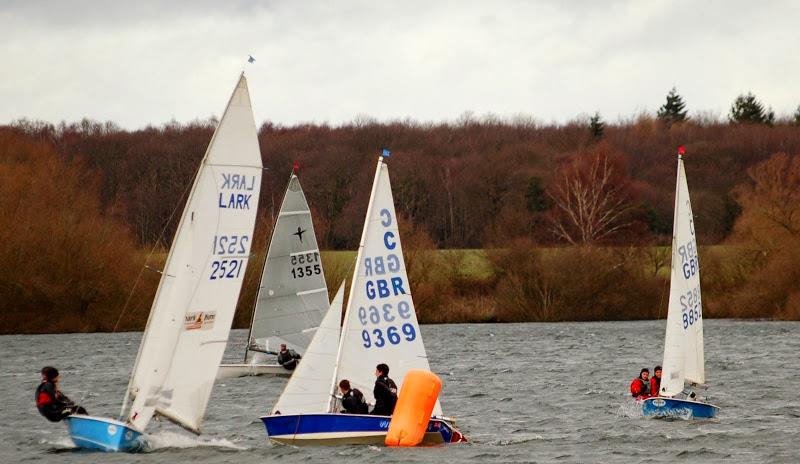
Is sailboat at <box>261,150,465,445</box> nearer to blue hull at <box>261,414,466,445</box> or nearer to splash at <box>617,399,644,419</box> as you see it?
blue hull at <box>261,414,466,445</box>

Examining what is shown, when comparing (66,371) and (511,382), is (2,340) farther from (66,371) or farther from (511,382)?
(511,382)

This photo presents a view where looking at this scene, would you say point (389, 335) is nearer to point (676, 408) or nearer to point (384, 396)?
point (384, 396)

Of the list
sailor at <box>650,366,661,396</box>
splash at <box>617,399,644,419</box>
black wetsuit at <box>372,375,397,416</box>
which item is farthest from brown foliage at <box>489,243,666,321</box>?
black wetsuit at <box>372,375,397,416</box>

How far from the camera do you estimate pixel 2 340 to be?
180 feet

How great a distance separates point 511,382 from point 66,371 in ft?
44.5

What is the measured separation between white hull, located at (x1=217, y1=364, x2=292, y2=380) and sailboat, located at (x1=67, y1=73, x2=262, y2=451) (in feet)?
49.0

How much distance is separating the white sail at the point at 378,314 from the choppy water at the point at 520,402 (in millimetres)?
1488

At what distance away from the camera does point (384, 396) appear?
72.9ft

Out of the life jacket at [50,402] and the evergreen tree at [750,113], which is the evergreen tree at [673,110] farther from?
the life jacket at [50,402]

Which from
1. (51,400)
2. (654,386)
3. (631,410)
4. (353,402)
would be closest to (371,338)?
(353,402)

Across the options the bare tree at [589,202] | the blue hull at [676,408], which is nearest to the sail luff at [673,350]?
the blue hull at [676,408]

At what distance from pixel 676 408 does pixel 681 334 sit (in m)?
1.49

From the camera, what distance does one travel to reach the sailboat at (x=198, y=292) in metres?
20.6

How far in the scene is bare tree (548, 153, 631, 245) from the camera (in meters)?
83.3
